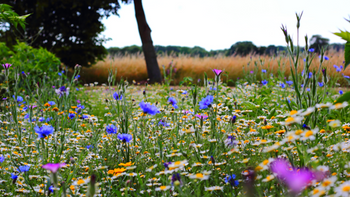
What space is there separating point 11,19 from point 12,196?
1.37 metres

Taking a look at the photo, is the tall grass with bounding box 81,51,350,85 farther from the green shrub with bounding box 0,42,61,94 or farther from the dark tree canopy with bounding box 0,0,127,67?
the green shrub with bounding box 0,42,61,94

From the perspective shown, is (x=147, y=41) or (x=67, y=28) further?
(x=67, y=28)

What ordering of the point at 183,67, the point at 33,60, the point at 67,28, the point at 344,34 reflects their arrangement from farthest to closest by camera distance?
the point at 67,28 → the point at 183,67 → the point at 33,60 → the point at 344,34

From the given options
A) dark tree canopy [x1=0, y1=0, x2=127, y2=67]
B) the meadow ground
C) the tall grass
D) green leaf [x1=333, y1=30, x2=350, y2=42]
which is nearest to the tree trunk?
the tall grass

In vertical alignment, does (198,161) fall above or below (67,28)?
below

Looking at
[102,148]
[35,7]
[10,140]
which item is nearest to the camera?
[102,148]

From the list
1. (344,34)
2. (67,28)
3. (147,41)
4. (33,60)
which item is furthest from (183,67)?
(344,34)

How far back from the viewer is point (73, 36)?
1379 centimetres

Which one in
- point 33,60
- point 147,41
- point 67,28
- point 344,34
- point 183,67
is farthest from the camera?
point 67,28

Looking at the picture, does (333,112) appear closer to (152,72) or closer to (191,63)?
(152,72)

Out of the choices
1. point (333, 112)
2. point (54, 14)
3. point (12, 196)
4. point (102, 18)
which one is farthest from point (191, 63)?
point (12, 196)

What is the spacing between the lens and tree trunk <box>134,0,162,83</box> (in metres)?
11.0

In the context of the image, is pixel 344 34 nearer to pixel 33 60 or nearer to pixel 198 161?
pixel 198 161

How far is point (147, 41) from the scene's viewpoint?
11.1 meters
